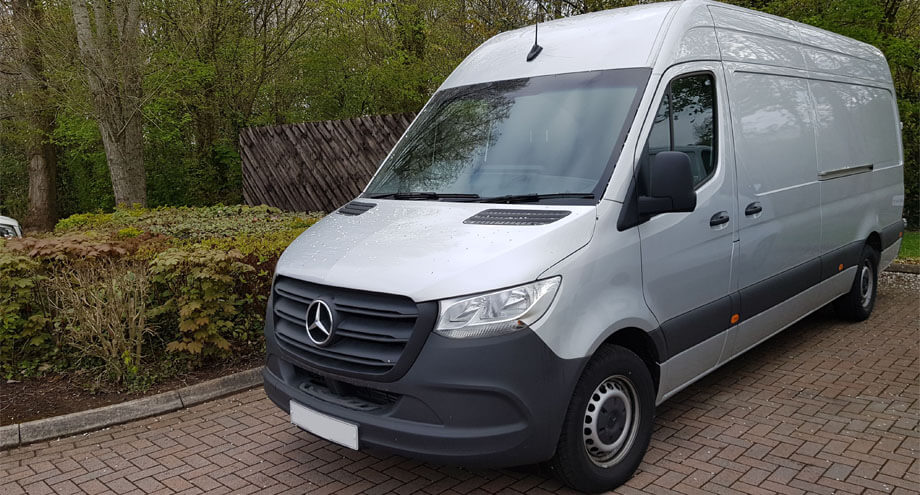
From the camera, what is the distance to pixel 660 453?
13.6ft

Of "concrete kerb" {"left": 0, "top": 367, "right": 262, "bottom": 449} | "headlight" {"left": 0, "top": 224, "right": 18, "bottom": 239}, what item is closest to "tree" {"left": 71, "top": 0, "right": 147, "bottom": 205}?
"headlight" {"left": 0, "top": 224, "right": 18, "bottom": 239}

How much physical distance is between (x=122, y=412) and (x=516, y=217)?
10.4 feet

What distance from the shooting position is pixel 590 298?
133 inches

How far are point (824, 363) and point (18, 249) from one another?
6.64 m

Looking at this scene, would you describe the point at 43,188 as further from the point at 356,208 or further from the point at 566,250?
the point at 566,250

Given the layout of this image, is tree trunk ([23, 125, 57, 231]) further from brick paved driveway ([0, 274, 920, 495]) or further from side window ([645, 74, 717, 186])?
side window ([645, 74, 717, 186])

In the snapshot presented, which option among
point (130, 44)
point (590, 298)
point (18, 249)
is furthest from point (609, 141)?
point (130, 44)

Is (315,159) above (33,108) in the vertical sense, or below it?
below

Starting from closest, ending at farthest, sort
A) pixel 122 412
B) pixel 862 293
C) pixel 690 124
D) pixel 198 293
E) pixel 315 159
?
pixel 690 124
pixel 122 412
pixel 198 293
pixel 862 293
pixel 315 159

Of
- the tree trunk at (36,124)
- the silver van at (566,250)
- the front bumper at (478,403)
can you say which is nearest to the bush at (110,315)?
the silver van at (566,250)

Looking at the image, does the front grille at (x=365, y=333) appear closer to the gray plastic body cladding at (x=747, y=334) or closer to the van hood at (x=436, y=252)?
the van hood at (x=436, y=252)

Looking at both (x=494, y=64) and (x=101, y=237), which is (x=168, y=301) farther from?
(x=494, y=64)

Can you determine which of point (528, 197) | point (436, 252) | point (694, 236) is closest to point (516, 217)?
point (528, 197)

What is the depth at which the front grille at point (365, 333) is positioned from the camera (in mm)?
3162
